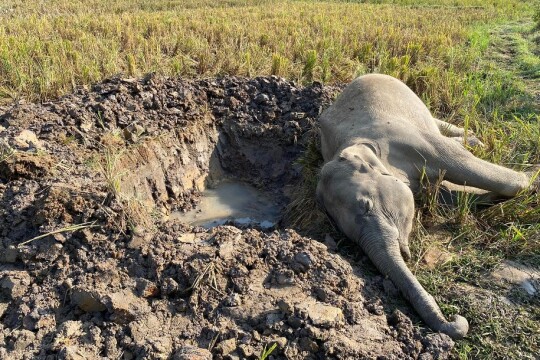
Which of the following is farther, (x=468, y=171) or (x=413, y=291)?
(x=468, y=171)

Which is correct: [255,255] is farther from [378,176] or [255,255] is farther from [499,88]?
[499,88]

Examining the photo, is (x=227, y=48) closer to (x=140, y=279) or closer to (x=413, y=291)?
(x=140, y=279)

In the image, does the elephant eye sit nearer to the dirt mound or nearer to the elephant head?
the elephant head

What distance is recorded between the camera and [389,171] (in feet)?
12.8

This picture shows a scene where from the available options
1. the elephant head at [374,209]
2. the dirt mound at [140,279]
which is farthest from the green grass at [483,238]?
the dirt mound at [140,279]

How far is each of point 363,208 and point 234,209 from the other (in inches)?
77.5

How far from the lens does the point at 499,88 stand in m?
6.68

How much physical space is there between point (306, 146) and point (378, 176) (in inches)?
76.1

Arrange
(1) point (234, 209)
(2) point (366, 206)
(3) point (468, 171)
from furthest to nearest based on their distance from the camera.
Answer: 1. (1) point (234, 209)
2. (3) point (468, 171)
3. (2) point (366, 206)

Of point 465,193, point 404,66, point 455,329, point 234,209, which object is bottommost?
point 234,209

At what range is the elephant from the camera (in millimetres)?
3283

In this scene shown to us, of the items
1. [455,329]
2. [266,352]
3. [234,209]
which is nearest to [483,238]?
[455,329]

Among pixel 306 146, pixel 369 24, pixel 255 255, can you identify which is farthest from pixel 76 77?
pixel 369 24

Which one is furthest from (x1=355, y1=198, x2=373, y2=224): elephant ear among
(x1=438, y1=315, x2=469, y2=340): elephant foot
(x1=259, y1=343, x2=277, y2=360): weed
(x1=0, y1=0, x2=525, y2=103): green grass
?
(x1=0, y1=0, x2=525, y2=103): green grass
